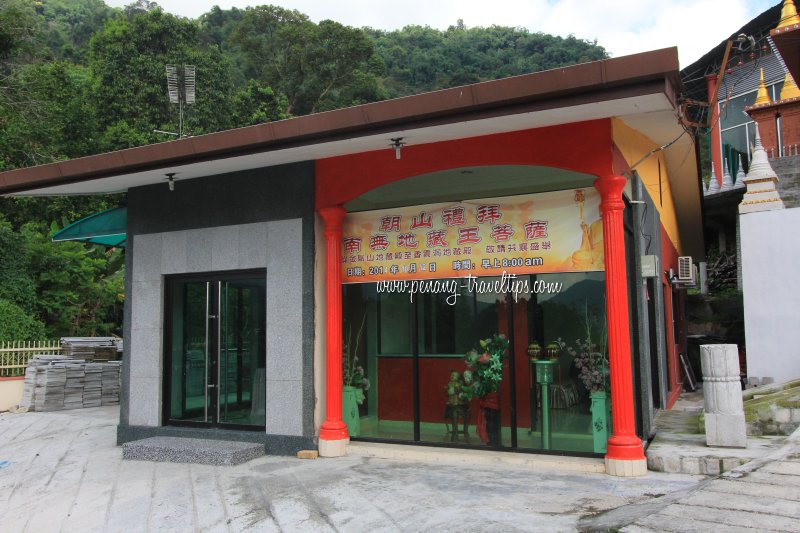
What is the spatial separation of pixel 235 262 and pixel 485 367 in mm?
3320

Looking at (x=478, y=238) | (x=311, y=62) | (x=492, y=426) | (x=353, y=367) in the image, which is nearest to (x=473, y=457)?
(x=492, y=426)

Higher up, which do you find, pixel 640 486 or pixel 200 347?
pixel 200 347

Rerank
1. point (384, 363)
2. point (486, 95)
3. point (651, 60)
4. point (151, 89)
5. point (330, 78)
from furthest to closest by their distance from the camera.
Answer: point (330, 78) → point (151, 89) → point (384, 363) → point (486, 95) → point (651, 60)

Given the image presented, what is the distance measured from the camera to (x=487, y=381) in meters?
7.14

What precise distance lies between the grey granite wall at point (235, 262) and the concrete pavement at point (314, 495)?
2.54 feet

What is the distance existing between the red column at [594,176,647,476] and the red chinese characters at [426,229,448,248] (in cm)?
175

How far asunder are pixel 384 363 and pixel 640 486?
139 inches

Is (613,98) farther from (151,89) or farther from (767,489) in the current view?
(151,89)

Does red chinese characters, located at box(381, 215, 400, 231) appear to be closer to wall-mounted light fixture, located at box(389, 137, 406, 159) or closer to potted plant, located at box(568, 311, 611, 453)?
wall-mounted light fixture, located at box(389, 137, 406, 159)

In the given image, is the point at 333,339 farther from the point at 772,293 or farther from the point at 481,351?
the point at 772,293

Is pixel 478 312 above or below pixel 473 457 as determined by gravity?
above

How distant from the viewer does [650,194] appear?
Result: 344 inches

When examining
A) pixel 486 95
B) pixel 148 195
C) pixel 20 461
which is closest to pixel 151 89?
pixel 148 195

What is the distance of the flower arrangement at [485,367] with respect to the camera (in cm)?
704
